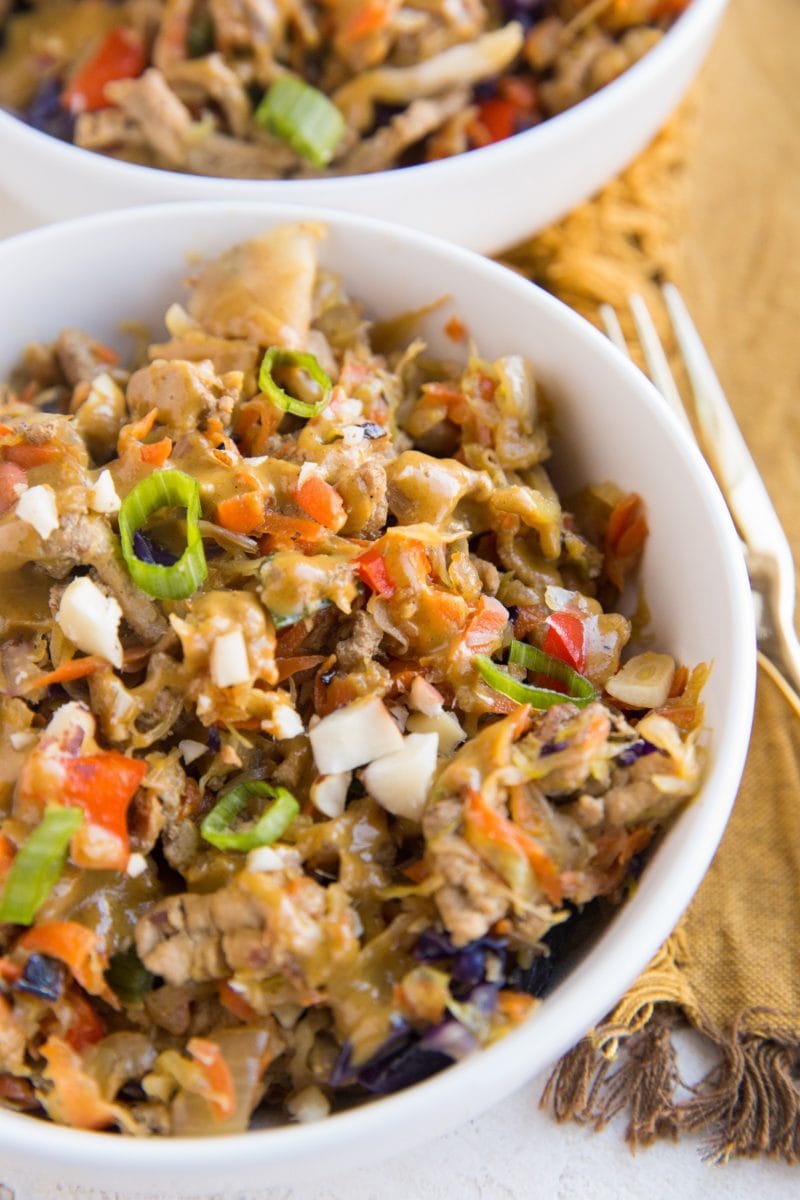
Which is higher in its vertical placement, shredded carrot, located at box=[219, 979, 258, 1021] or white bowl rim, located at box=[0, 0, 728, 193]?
white bowl rim, located at box=[0, 0, 728, 193]

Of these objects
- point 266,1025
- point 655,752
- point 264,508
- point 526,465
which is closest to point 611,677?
point 655,752

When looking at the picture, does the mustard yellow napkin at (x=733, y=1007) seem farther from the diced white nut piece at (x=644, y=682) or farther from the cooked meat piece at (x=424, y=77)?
the cooked meat piece at (x=424, y=77)

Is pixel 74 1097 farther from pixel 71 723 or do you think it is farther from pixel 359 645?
pixel 359 645

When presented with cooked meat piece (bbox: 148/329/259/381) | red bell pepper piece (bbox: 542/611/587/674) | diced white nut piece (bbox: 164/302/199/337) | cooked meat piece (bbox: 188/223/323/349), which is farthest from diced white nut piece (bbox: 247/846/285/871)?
diced white nut piece (bbox: 164/302/199/337)

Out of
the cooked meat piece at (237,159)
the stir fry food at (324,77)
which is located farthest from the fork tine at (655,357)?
the cooked meat piece at (237,159)

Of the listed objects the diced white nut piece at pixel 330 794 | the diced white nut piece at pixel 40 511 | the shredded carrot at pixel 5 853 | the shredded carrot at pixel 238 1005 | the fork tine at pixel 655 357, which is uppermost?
the diced white nut piece at pixel 40 511

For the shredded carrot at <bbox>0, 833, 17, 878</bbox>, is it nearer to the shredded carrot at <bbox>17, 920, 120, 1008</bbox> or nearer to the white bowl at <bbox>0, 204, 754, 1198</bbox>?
the shredded carrot at <bbox>17, 920, 120, 1008</bbox>
